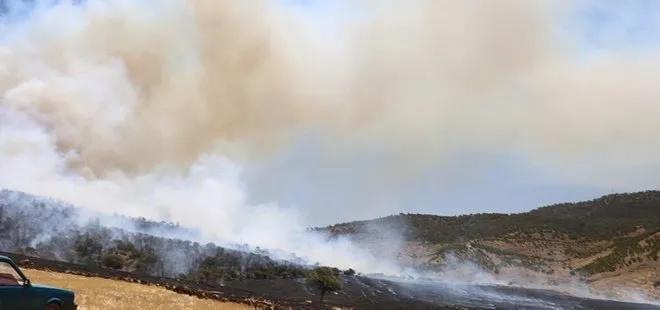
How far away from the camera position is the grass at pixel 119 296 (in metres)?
33.0

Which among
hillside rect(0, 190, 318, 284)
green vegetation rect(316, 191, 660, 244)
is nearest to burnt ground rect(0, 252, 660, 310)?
hillside rect(0, 190, 318, 284)

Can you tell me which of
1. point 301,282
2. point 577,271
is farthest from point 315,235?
point 301,282

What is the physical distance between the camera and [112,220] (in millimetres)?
105375

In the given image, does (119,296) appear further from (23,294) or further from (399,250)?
(399,250)

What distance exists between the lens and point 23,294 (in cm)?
1819

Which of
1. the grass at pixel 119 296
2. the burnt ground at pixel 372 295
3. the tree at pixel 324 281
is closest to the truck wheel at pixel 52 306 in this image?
the grass at pixel 119 296

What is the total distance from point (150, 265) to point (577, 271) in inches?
3829

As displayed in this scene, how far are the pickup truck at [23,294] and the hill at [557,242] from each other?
116 m

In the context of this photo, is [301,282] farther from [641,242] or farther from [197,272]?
[641,242]

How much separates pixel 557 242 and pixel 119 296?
143791 mm

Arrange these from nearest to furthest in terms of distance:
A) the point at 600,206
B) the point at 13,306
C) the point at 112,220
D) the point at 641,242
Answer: the point at 13,306, the point at 112,220, the point at 641,242, the point at 600,206

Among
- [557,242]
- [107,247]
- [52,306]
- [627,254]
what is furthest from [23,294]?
[557,242]

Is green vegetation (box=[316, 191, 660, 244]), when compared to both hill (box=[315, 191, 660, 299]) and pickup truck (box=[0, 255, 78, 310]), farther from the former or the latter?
pickup truck (box=[0, 255, 78, 310])

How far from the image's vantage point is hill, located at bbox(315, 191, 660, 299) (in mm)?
131375
